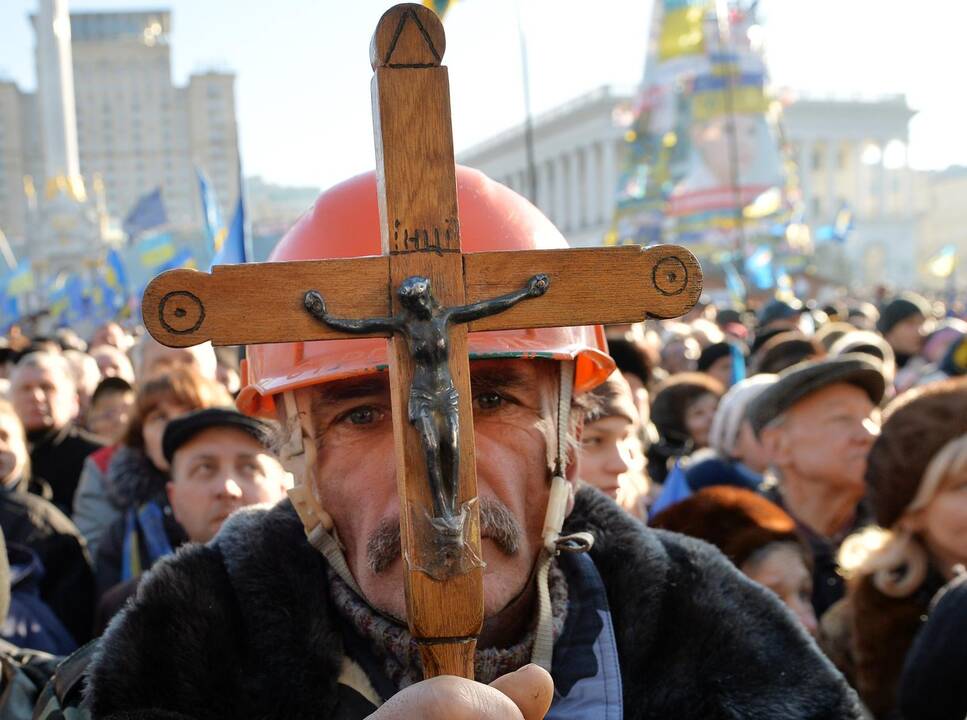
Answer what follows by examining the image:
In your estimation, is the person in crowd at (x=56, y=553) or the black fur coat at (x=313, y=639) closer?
the black fur coat at (x=313, y=639)

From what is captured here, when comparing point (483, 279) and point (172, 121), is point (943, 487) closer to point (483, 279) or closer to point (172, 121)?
point (483, 279)

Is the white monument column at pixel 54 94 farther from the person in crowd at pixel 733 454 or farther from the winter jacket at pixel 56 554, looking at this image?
the person in crowd at pixel 733 454

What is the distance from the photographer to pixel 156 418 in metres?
4.48

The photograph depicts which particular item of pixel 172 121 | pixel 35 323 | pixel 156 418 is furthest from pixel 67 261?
Answer: pixel 156 418

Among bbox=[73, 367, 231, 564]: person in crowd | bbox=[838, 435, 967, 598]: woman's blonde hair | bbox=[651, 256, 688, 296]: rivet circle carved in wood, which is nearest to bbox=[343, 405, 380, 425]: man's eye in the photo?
bbox=[651, 256, 688, 296]: rivet circle carved in wood

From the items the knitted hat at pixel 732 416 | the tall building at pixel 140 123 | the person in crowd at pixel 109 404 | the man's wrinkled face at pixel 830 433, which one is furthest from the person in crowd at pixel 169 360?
the tall building at pixel 140 123

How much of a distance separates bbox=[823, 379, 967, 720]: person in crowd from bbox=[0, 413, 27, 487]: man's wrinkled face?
3052mm

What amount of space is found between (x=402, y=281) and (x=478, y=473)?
1.24 feet

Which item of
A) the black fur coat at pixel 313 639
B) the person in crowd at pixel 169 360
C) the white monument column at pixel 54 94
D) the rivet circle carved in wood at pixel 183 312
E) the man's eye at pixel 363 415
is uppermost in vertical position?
the white monument column at pixel 54 94

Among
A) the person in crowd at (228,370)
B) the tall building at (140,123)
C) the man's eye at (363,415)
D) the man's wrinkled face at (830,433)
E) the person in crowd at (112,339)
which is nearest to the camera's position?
the man's eye at (363,415)

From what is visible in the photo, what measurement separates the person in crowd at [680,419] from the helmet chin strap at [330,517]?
3953 mm

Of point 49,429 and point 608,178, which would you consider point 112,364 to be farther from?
point 608,178

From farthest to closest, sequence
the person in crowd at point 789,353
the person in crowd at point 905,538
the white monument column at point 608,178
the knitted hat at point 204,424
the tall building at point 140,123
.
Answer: the tall building at point 140,123 → the white monument column at point 608,178 → the person in crowd at point 789,353 → the knitted hat at point 204,424 → the person in crowd at point 905,538

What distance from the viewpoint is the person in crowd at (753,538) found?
11.1 feet
